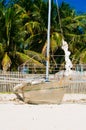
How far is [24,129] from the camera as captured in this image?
759 centimetres

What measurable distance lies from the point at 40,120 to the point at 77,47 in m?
18.3

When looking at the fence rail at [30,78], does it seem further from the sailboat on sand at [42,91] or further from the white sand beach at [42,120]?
the white sand beach at [42,120]

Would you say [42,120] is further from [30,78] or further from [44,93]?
[30,78]

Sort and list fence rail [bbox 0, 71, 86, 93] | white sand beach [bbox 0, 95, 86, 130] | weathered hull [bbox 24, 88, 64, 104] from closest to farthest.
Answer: white sand beach [bbox 0, 95, 86, 130]
weathered hull [bbox 24, 88, 64, 104]
fence rail [bbox 0, 71, 86, 93]

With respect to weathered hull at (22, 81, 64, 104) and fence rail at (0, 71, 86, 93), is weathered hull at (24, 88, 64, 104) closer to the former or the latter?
weathered hull at (22, 81, 64, 104)

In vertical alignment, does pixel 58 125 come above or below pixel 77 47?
below

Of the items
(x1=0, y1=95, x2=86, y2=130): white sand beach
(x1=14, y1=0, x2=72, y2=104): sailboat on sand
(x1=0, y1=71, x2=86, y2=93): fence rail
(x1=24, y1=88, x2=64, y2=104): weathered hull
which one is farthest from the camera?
(x1=0, y1=71, x2=86, y2=93): fence rail

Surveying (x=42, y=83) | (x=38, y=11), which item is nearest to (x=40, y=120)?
(x=42, y=83)

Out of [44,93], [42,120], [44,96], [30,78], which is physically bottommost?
[42,120]

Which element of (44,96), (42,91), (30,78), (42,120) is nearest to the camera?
(42,120)

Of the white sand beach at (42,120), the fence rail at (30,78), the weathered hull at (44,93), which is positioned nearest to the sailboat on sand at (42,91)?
the weathered hull at (44,93)

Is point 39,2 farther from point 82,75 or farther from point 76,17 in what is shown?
point 82,75

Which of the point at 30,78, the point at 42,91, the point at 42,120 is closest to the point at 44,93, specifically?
the point at 42,91

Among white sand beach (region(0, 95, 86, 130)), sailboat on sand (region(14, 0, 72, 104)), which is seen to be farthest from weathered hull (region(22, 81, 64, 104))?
white sand beach (region(0, 95, 86, 130))
